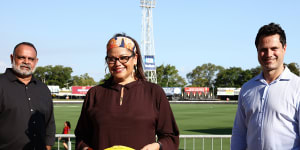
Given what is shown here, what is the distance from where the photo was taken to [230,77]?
126 meters

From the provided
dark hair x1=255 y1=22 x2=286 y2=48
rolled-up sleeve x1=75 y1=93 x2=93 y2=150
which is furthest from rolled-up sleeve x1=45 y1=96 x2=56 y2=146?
dark hair x1=255 y1=22 x2=286 y2=48

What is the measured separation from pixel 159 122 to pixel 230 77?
126 metres

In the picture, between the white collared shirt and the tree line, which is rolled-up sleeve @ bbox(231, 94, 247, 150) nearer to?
the white collared shirt

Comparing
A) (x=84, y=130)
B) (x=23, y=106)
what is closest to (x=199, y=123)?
(x=23, y=106)

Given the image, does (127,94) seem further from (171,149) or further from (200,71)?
(200,71)

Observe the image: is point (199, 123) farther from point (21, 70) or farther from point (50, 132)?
point (21, 70)

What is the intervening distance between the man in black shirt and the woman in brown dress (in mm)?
1288

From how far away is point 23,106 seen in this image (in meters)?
4.05

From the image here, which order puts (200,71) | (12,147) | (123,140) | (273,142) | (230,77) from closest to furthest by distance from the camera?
1. (123,140)
2. (273,142)
3. (12,147)
4. (230,77)
5. (200,71)

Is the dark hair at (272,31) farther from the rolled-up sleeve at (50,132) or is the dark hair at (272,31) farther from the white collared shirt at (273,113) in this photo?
the rolled-up sleeve at (50,132)

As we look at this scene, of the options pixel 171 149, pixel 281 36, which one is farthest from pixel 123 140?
pixel 281 36

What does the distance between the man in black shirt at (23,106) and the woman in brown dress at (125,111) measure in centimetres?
129

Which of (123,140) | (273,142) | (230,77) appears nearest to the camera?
(123,140)

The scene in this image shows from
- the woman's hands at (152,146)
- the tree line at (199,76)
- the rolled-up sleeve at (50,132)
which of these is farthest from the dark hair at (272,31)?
the tree line at (199,76)
